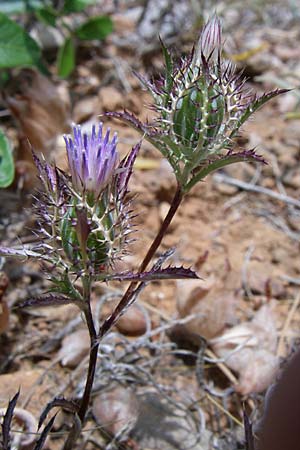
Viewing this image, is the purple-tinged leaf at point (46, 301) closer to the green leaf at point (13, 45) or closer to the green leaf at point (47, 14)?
the green leaf at point (13, 45)

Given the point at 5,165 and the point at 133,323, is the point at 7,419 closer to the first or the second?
the point at 133,323

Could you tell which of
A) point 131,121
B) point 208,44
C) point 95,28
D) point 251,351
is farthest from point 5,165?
point 95,28

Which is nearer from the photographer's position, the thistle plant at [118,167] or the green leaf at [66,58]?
the thistle plant at [118,167]

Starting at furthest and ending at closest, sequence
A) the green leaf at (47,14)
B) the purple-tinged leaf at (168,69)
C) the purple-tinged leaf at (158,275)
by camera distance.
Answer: the green leaf at (47,14) < the purple-tinged leaf at (168,69) < the purple-tinged leaf at (158,275)

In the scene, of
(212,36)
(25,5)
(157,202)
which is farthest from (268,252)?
(25,5)

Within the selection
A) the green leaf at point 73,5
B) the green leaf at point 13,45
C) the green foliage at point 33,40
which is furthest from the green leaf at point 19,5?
the green leaf at point 13,45

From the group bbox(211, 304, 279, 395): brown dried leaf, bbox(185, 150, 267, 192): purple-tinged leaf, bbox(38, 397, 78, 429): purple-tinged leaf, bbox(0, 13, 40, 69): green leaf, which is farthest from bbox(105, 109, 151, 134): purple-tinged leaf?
bbox(0, 13, 40, 69): green leaf

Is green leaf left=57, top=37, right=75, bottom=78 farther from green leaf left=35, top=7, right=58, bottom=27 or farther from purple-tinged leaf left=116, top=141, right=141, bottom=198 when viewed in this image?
purple-tinged leaf left=116, top=141, right=141, bottom=198
